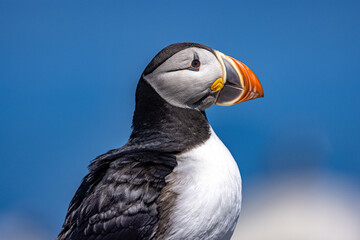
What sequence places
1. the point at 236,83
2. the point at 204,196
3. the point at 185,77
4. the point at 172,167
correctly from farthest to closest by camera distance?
the point at 236,83 → the point at 185,77 → the point at 172,167 → the point at 204,196

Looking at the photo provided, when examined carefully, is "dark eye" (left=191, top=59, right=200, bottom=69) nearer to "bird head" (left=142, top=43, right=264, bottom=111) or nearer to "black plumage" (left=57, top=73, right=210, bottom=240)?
"bird head" (left=142, top=43, right=264, bottom=111)

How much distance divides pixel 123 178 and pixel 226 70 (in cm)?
120

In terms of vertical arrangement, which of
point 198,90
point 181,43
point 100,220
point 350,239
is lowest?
point 350,239

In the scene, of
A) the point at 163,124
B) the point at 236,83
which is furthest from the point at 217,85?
the point at 163,124

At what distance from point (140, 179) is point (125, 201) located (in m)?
0.18

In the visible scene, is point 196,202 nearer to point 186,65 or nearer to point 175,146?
point 175,146

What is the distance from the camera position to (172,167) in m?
3.53

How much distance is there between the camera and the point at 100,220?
11.2 feet

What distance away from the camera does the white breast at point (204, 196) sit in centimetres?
335

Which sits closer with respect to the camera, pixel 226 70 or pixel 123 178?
pixel 123 178

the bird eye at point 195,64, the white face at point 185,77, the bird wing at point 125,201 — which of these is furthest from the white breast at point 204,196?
the bird eye at point 195,64

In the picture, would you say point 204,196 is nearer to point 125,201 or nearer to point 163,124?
point 125,201

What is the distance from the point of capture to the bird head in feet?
12.6

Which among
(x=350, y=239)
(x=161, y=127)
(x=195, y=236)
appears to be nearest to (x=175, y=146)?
(x=161, y=127)
